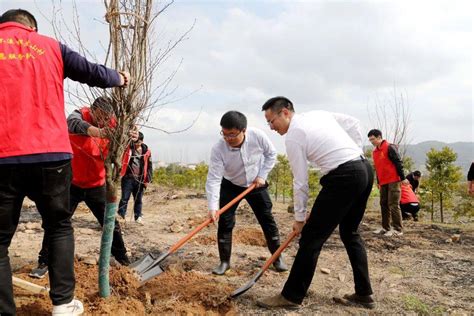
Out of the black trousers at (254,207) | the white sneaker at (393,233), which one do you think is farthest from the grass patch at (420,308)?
the white sneaker at (393,233)

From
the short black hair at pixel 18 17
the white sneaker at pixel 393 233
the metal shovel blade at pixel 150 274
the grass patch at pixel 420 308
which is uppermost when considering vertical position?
the short black hair at pixel 18 17

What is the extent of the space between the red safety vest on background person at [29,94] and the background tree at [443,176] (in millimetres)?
13651

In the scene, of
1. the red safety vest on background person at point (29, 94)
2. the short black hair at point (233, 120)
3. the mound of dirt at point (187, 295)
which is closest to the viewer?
the red safety vest on background person at point (29, 94)

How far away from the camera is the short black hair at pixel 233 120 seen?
3.77 m

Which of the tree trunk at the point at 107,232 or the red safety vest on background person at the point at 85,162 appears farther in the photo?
the red safety vest on background person at the point at 85,162

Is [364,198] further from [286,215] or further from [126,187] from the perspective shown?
[286,215]

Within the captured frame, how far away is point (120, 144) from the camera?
2684mm

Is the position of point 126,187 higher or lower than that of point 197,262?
higher

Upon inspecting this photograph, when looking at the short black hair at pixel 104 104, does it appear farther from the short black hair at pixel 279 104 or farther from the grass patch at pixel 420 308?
the grass patch at pixel 420 308

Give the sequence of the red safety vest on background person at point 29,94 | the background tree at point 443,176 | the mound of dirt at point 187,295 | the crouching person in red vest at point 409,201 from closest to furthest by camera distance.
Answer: the red safety vest on background person at point 29,94 < the mound of dirt at point 187,295 < the crouching person in red vest at point 409,201 < the background tree at point 443,176

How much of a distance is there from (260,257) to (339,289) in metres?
1.35

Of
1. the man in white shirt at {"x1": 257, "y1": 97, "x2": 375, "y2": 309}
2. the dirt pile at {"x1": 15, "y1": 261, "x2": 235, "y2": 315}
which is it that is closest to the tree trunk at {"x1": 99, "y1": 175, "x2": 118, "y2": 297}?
the dirt pile at {"x1": 15, "y1": 261, "x2": 235, "y2": 315}

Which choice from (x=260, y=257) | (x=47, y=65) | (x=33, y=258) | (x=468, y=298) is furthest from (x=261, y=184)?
(x=33, y=258)

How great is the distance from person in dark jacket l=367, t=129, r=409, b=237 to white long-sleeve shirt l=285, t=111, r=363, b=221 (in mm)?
4027
